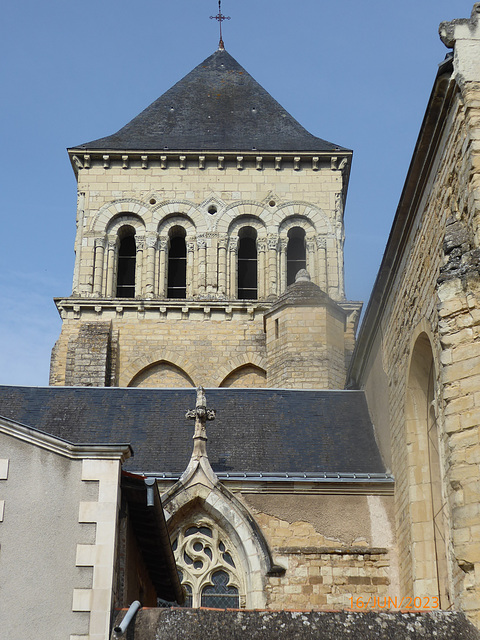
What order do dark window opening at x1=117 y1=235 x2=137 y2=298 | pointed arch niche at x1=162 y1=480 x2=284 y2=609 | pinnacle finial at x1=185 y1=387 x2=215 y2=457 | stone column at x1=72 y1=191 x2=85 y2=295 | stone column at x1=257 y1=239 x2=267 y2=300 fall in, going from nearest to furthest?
pointed arch niche at x1=162 y1=480 x2=284 y2=609
pinnacle finial at x1=185 y1=387 x2=215 y2=457
stone column at x1=72 y1=191 x2=85 y2=295
stone column at x1=257 y1=239 x2=267 y2=300
dark window opening at x1=117 y1=235 x2=137 y2=298

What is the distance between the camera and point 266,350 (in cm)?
2312

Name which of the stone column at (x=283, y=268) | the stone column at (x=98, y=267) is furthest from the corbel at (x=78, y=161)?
the stone column at (x=283, y=268)

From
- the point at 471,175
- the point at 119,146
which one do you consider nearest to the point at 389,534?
the point at 471,175

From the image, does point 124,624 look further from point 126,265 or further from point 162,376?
point 126,265

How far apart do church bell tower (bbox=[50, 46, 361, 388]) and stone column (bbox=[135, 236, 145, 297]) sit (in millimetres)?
30

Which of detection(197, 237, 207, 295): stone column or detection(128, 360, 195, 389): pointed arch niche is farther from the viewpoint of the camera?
detection(197, 237, 207, 295): stone column

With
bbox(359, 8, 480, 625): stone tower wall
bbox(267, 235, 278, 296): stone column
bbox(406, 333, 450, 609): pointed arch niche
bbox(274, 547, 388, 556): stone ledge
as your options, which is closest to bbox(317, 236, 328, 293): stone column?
bbox(267, 235, 278, 296): stone column

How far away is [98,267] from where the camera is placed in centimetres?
2512

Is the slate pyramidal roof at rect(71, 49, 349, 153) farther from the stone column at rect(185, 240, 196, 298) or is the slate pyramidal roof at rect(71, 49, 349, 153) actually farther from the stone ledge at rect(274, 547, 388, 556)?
the stone ledge at rect(274, 547, 388, 556)

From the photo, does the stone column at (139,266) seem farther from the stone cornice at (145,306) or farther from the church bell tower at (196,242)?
the stone cornice at (145,306)

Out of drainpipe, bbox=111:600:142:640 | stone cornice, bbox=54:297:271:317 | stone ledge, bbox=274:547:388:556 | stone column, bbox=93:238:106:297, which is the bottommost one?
drainpipe, bbox=111:600:142:640

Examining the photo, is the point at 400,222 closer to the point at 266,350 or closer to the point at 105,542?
the point at 105,542

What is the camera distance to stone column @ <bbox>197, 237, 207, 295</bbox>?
81.9ft

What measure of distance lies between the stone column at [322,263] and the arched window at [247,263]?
1678 mm
